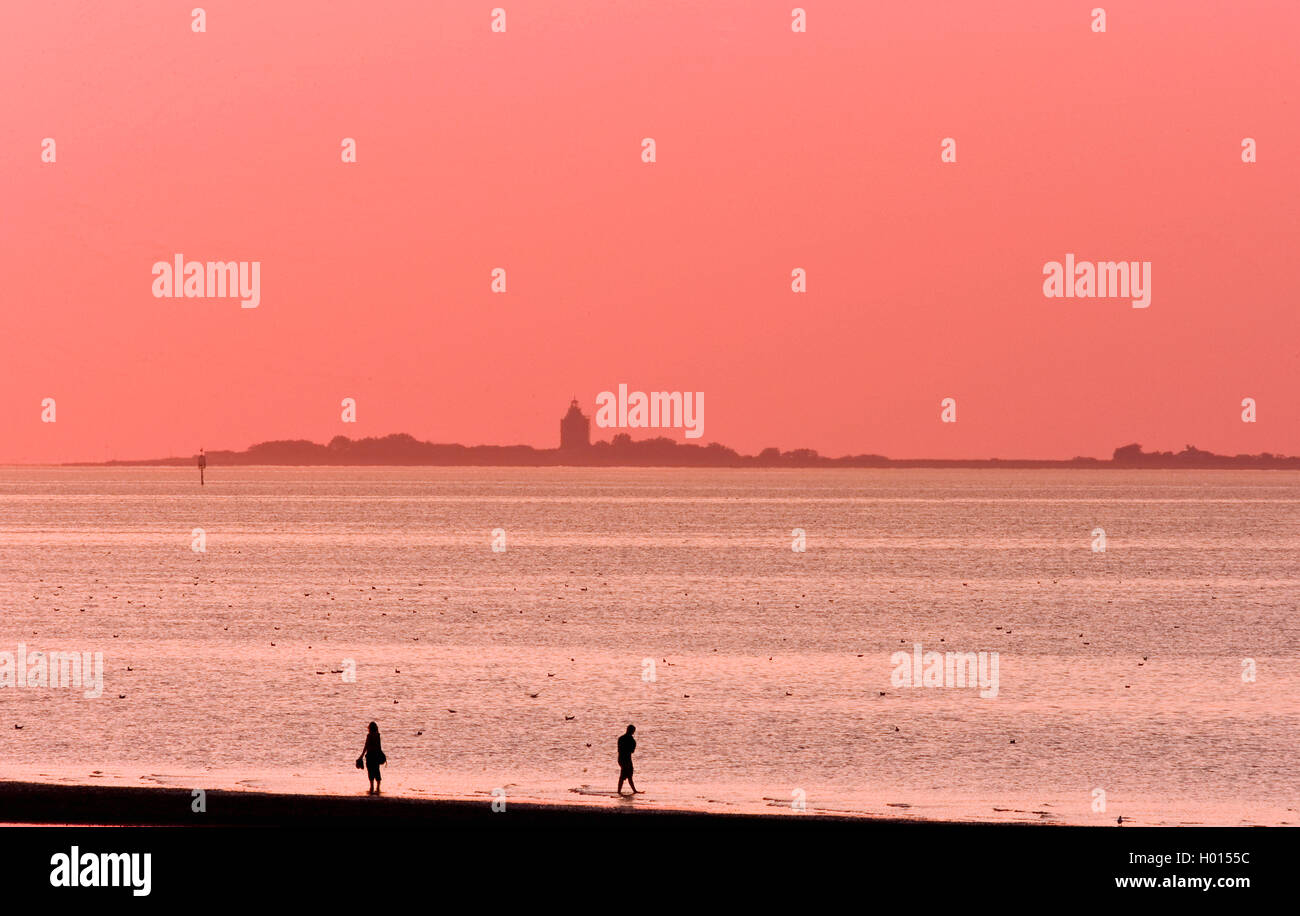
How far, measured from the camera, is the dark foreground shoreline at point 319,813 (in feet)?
94.5

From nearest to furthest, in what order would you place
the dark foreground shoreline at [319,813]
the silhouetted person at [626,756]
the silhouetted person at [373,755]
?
the dark foreground shoreline at [319,813] → the silhouetted person at [373,755] → the silhouetted person at [626,756]

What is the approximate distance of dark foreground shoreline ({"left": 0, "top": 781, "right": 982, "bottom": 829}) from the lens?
2881 cm

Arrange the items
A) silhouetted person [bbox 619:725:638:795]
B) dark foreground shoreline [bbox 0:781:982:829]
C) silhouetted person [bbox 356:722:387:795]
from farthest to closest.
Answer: silhouetted person [bbox 619:725:638:795] → silhouetted person [bbox 356:722:387:795] → dark foreground shoreline [bbox 0:781:982:829]

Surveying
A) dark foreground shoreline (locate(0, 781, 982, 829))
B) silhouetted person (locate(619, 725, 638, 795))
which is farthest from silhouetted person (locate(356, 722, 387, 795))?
silhouetted person (locate(619, 725, 638, 795))

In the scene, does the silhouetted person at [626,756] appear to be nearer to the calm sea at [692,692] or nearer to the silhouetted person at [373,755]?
the calm sea at [692,692]

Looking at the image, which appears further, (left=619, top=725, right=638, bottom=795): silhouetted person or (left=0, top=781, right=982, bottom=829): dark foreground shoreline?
(left=619, top=725, right=638, bottom=795): silhouetted person

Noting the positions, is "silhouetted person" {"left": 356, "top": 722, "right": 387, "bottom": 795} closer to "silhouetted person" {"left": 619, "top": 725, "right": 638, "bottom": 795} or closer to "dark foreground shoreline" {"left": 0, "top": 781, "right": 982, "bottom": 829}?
"dark foreground shoreline" {"left": 0, "top": 781, "right": 982, "bottom": 829}

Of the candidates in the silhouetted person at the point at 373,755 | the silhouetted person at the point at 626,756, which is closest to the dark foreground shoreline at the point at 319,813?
the silhouetted person at the point at 373,755

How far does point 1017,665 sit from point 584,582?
2492 inches

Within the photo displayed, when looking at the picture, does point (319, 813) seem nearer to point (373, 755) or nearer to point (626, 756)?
point (373, 755)
